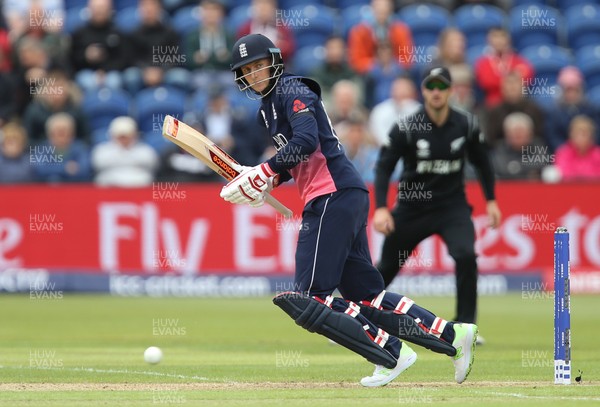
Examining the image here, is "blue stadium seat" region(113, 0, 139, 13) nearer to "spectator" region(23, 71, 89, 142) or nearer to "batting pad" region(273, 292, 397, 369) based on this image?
"spectator" region(23, 71, 89, 142)

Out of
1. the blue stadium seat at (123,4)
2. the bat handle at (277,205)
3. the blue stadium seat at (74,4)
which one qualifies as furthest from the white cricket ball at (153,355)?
the blue stadium seat at (74,4)

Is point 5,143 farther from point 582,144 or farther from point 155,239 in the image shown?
point 582,144

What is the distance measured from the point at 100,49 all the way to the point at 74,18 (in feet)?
6.36

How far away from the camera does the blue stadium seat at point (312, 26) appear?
22.7 meters

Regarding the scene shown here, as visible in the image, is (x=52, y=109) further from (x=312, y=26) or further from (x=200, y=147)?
(x=200, y=147)

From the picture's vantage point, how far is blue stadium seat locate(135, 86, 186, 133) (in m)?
20.7

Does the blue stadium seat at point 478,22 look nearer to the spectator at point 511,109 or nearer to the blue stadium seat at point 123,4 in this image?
the spectator at point 511,109

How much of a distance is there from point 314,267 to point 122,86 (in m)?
13.3

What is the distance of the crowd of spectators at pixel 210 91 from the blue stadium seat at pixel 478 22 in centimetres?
56

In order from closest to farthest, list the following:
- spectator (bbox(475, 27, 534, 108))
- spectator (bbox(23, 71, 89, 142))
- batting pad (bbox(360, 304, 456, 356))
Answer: batting pad (bbox(360, 304, 456, 356))
spectator (bbox(23, 71, 89, 142))
spectator (bbox(475, 27, 534, 108))

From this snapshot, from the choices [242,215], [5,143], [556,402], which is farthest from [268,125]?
[5,143]

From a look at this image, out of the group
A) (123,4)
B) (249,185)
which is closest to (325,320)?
(249,185)

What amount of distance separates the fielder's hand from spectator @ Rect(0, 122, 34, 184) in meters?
10.7

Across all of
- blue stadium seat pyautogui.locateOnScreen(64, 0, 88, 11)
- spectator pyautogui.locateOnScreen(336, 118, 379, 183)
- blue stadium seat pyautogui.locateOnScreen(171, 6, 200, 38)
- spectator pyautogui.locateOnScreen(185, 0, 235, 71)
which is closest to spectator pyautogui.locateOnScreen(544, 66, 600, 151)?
spectator pyautogui.locateOnScreen(336, 118, 379, 183)
